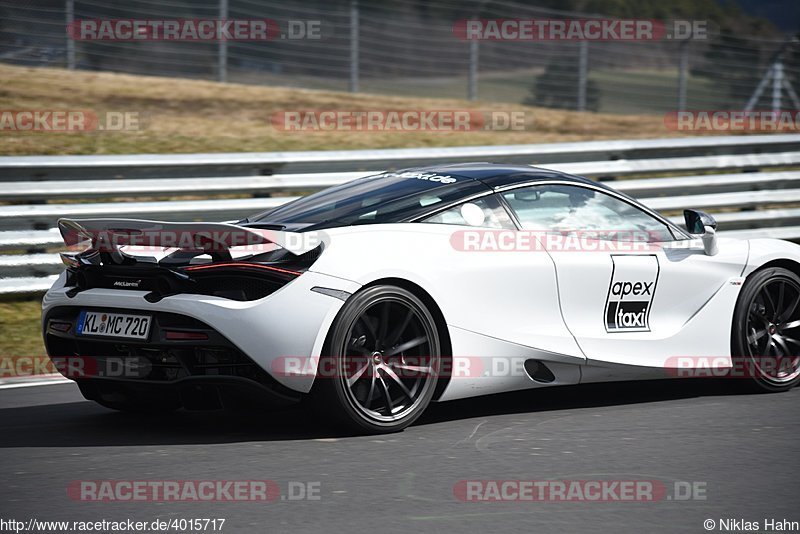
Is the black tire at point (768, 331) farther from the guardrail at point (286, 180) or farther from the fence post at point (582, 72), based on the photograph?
the fence post at point (582, 72)

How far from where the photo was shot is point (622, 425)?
623 cm

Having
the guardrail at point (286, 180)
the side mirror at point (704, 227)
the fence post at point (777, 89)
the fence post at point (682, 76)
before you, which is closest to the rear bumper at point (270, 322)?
the side mirror at point (704, 227)

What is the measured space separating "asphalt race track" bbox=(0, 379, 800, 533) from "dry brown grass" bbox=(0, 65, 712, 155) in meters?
6.37

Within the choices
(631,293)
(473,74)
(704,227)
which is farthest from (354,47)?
(631,293)

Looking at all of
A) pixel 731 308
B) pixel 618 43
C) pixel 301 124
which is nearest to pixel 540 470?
pixel 731 308

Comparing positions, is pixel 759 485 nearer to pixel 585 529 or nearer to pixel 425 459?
pixel 585 529

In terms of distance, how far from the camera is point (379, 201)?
6348 millimetres

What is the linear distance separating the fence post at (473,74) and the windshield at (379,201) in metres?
11.4

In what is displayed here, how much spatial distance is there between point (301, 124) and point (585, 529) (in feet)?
36.6

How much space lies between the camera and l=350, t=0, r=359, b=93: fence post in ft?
55.8

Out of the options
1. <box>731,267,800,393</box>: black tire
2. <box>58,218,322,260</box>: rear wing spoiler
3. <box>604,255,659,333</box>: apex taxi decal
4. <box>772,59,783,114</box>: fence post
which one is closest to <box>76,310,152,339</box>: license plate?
<box>58,218,322,260</box>: rear wing spoiler

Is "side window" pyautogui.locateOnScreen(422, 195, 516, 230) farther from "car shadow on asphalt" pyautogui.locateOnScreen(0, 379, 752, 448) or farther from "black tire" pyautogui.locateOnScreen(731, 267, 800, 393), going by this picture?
"black tire" pyautogui.locateOnScreen(731, 267, 800, 393)

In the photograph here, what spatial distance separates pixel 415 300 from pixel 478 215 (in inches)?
27.3

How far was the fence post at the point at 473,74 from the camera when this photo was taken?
58.7 feet
